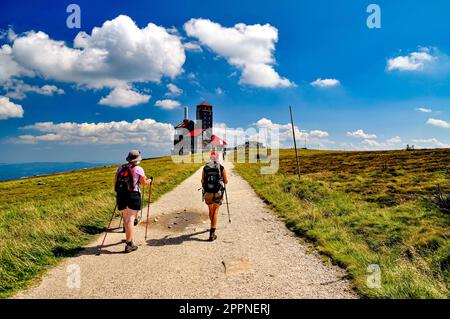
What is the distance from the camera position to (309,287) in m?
5.54

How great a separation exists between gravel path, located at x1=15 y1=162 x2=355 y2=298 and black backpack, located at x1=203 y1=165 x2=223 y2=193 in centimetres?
167

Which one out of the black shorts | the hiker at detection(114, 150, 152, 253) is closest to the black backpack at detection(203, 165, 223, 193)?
the hiker at detection(114, 150, 152, 253)

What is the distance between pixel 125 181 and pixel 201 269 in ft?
11.3

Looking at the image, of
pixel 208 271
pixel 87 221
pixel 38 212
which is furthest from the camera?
pixel 38 212

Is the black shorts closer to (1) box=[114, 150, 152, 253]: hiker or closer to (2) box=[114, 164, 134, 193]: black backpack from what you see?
(1) box=[114, 150, 152, 253]: hiker

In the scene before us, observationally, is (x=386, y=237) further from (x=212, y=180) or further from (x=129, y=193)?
(x=129, y=193)

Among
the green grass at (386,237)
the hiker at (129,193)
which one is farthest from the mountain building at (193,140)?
the hiker at (129,193)

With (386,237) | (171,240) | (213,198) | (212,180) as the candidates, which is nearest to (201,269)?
(171,240)

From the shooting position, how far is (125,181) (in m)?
7.99

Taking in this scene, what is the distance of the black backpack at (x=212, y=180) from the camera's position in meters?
9.23

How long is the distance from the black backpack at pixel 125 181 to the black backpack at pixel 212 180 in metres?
2.46

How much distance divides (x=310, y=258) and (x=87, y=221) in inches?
334
